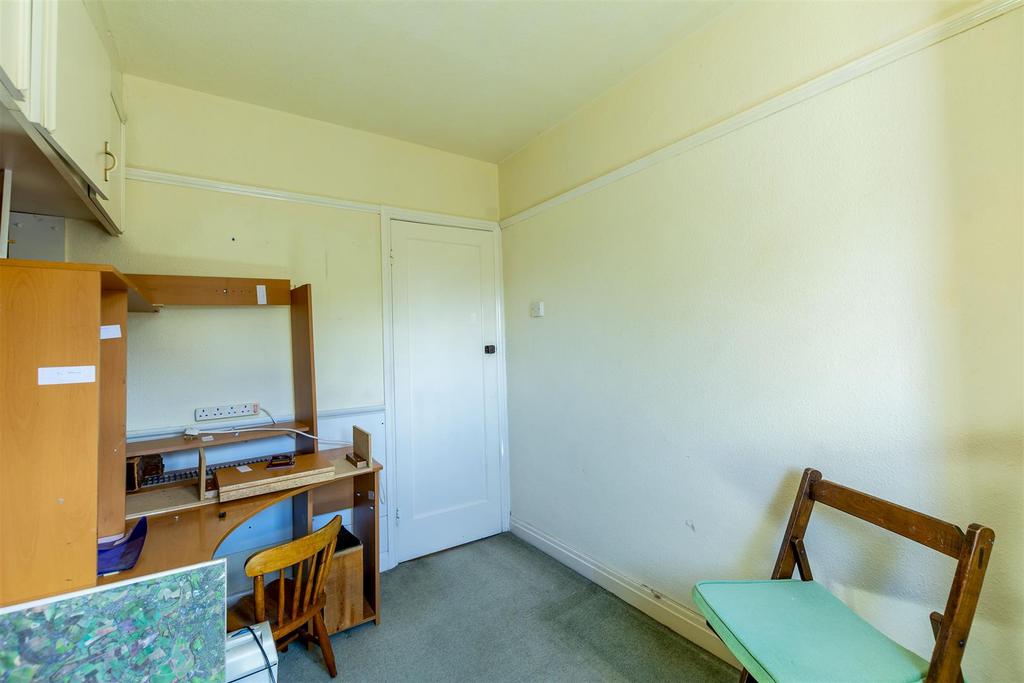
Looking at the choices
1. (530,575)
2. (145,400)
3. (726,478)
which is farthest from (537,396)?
(145,400)

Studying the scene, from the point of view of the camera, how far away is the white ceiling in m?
1.72

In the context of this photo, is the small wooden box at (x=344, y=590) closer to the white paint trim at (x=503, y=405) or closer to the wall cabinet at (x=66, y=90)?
the white paint trim at (x=503, y=405)

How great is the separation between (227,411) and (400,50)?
1.95 metres

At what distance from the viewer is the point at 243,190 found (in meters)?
2.33

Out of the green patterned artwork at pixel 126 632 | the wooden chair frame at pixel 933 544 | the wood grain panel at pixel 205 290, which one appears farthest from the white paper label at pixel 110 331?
the wooden chair frame at pixel 933 544

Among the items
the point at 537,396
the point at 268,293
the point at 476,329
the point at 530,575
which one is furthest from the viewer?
the point at 476,329

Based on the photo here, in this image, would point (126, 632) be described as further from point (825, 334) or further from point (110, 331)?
point (825, 334)

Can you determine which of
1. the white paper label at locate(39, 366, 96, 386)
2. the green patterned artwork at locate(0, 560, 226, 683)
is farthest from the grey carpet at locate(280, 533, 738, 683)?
the white paper label at locate(39, 366, 96, 386)

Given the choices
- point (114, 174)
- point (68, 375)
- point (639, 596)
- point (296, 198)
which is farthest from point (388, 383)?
point (639, 596)

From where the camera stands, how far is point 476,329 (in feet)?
10.1

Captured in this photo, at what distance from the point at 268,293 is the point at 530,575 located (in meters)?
2.15

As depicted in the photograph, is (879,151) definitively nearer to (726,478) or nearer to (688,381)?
(688,381)

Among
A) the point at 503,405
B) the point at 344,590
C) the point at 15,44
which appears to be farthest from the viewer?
the point at 503,405

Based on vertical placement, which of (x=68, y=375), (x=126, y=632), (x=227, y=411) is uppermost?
(x=68, y=375)
